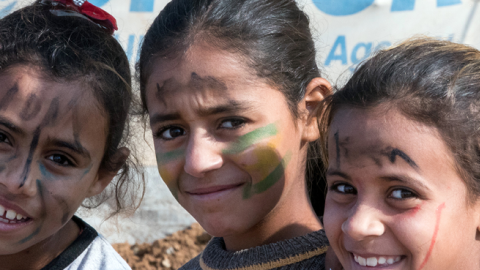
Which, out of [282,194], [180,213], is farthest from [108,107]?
[180,213]

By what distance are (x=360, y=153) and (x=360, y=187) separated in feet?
0.30

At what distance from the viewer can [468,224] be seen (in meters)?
1.22

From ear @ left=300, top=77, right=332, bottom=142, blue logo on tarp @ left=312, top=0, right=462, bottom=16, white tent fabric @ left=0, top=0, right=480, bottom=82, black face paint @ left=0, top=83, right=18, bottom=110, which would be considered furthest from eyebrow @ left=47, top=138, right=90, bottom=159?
blue logo on tarp @ left=312, top=0, right=462, bottom=16

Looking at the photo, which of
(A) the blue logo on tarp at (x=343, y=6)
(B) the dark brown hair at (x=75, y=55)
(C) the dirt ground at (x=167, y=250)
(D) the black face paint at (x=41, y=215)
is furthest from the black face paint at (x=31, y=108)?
(A) the blue logo on tarp at (x=343, y=6)

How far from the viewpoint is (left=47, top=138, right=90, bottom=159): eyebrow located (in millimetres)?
1814

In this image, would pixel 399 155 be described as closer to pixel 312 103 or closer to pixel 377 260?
pixel 377 260

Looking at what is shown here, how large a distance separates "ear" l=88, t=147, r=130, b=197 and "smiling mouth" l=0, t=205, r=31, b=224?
10.9 inches

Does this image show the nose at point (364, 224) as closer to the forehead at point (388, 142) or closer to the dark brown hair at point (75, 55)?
the forehead at point (388, 142)

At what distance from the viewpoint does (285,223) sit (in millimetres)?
1801

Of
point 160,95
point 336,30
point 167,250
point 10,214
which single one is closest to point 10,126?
point 10,214

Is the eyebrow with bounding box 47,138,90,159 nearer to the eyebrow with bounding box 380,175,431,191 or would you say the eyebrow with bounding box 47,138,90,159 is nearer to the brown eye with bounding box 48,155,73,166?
the brown eye with bounding box 48,155,73,166

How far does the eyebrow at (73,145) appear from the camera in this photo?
5.95 ft

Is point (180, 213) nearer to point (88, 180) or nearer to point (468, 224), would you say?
point (88, 180)

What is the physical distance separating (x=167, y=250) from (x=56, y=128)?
7.66ft
